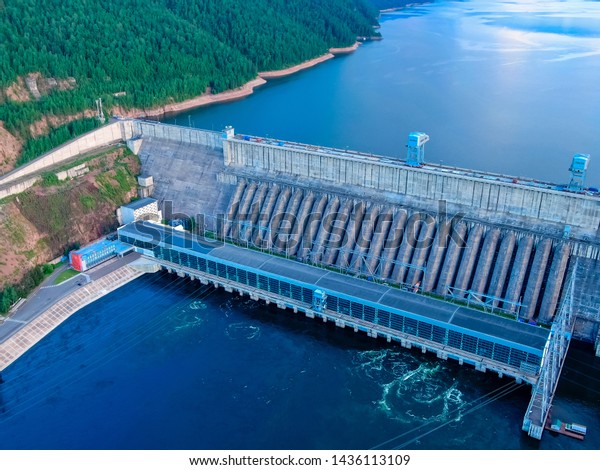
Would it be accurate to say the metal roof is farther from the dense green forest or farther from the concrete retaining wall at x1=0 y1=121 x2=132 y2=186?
the dense green forest

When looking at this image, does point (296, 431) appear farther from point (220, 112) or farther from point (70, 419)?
point (220, 112)

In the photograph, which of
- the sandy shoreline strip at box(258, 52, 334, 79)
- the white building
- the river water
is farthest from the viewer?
the sandy shoreline strip at box(258, 52, 334, 79)

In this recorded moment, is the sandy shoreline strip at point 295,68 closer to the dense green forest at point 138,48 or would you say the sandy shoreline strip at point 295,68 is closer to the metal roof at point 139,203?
the dense green forest at point 138,48

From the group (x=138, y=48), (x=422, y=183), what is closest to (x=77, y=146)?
(x=422, y=183)

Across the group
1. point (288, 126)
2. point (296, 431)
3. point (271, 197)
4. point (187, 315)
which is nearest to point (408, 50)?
point (288, 126)

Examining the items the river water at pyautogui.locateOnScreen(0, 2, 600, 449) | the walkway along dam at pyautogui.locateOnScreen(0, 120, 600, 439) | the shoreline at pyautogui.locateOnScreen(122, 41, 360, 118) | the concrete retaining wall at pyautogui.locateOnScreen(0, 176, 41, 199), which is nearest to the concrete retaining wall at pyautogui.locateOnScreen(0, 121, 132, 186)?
the walkway along dam at pyautogui.locateOnScreen(0, 120, 600, 439)

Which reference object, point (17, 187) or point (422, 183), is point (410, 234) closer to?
point (422, 183)
